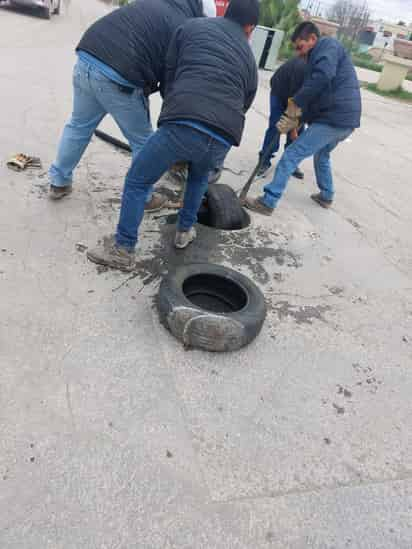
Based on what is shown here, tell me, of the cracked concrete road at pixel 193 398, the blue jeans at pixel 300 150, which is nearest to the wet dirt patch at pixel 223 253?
the cracked concrete road at pixel 193 398

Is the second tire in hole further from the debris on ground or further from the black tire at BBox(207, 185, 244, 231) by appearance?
the debris on ground

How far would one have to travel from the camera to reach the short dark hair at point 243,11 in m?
2.56

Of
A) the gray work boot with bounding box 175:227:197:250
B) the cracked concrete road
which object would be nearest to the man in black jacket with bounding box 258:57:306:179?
the cracked concrete road

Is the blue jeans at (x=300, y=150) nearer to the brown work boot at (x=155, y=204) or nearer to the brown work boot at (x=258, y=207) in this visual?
the brown work boot at (x=258, y=207)

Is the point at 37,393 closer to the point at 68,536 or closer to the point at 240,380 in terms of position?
the point at 68,536

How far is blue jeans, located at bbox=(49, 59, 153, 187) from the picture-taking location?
3012mm

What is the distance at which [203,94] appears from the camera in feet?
8.24

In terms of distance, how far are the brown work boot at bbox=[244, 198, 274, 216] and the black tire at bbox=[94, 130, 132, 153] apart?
1644mm

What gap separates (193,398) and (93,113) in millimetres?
2290

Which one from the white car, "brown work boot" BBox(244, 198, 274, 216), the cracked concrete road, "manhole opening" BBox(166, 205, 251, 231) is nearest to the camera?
the cracked concrete road

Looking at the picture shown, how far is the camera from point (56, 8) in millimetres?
15906

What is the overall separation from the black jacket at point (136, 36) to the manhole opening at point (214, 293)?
4.68ft

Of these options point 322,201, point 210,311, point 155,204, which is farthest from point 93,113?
point 322,201

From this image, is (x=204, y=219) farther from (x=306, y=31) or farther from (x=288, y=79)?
(x=288, y=79)
